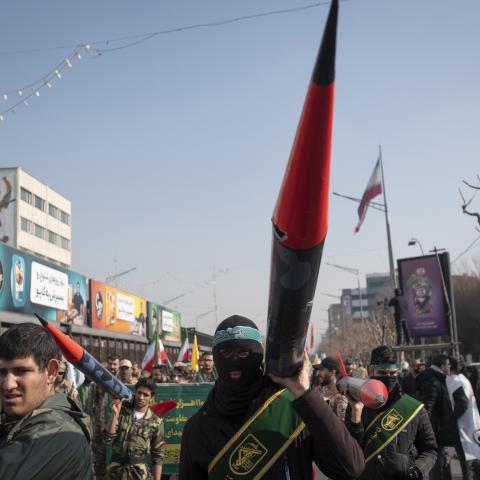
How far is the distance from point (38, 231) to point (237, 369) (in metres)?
73.4

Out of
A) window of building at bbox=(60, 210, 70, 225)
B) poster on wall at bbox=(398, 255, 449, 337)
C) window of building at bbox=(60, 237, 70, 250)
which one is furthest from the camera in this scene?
window of building at bbox=(60, 210, 70, 225)

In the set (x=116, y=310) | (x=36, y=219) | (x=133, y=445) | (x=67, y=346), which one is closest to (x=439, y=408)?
(x=133, y=445)

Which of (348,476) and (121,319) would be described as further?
(121,319)

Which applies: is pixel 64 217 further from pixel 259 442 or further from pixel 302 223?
pixel 302 223

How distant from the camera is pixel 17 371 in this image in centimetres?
257

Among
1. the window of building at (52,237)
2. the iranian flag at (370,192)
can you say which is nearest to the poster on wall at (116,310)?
the iranian flag at (370,192)

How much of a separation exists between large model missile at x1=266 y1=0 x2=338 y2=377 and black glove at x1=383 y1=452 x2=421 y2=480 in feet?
7.84

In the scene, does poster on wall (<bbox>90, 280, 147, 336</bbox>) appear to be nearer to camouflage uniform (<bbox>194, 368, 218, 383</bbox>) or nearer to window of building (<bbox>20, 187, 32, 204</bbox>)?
camouflage uniform (<bbox>194, 368, 218, 383</bbox>)

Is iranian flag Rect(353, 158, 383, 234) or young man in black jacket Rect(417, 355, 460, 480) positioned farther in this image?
iranian flag Rect(353, 158, 383, 234)

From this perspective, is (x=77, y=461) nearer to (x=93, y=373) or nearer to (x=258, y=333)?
(x=258, y=333)

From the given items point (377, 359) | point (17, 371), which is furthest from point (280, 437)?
point (377, 359)

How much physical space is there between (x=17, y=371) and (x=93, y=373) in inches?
113

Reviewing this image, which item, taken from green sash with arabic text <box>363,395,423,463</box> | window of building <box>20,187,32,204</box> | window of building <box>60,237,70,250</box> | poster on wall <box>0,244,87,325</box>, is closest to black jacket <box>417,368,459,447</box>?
green sash with arabic text <box>363,395,423,463</box>

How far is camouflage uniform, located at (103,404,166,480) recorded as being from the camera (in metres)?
6.51
